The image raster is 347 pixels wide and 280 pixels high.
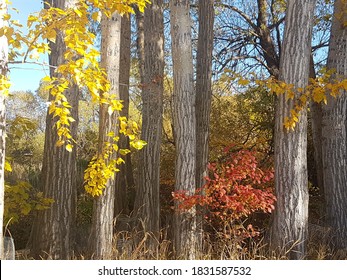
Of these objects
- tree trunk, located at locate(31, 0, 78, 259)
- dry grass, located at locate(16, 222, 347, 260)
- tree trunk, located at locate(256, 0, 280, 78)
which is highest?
tree trunk, located at locate(256, 0, 280, 78)

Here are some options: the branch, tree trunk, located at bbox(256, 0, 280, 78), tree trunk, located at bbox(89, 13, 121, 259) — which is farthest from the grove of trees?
the branch

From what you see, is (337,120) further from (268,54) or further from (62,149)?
(62,149)

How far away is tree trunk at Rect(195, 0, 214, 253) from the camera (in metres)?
8.30

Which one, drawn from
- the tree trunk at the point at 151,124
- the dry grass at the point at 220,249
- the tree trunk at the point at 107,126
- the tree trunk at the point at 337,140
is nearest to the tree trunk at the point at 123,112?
the tree trunk at the point at 151,124

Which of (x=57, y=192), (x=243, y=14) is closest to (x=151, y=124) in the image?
(x=57, y=192)

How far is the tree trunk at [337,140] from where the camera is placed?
328 inches

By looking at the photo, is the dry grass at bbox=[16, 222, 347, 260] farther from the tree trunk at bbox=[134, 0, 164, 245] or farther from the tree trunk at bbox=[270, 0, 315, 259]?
the tree trunk at bbox=[134, 0, 164, 245]

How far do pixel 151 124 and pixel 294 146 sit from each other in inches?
119

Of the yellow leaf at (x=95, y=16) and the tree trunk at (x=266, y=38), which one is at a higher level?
the tree trunk at (x=266, y=38)

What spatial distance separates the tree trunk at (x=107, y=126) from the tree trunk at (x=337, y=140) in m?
4.06

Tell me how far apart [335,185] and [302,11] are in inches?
125

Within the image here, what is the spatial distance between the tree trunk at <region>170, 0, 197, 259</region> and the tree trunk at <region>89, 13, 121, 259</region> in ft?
3.44

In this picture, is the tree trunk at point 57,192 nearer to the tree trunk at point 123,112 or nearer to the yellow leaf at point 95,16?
the yellow leaf at point 95,16
